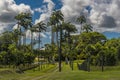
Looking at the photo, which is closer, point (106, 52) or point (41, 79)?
point (41, 79)

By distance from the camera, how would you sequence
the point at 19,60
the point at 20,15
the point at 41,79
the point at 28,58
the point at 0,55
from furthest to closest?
the point at 20,15 → the point at 28,58 → the point at 19,60 → the point at 0,55 → the point at 41,79

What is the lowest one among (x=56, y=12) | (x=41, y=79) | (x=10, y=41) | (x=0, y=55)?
(x=41, y=79)

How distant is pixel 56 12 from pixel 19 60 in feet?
101

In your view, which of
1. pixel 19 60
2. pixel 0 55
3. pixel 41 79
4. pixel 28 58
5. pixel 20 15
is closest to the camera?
pixel 41 79

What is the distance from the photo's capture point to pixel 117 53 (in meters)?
124

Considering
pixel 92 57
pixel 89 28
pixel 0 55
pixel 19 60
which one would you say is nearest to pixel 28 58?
pixel 19 60

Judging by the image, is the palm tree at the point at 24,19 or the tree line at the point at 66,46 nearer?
the tree line at the point at 66,46

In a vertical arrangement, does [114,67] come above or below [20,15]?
below

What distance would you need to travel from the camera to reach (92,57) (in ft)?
365

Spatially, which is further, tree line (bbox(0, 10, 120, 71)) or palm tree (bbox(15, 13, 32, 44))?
palm tree (bbox(15, 13, 32, 44))

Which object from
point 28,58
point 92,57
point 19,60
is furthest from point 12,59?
point 92,57

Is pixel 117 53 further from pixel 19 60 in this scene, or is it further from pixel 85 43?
pixel 19 60

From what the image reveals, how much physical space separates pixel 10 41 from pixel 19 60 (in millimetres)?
40223

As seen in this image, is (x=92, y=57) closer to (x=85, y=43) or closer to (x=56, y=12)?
(x=85, y=43)
